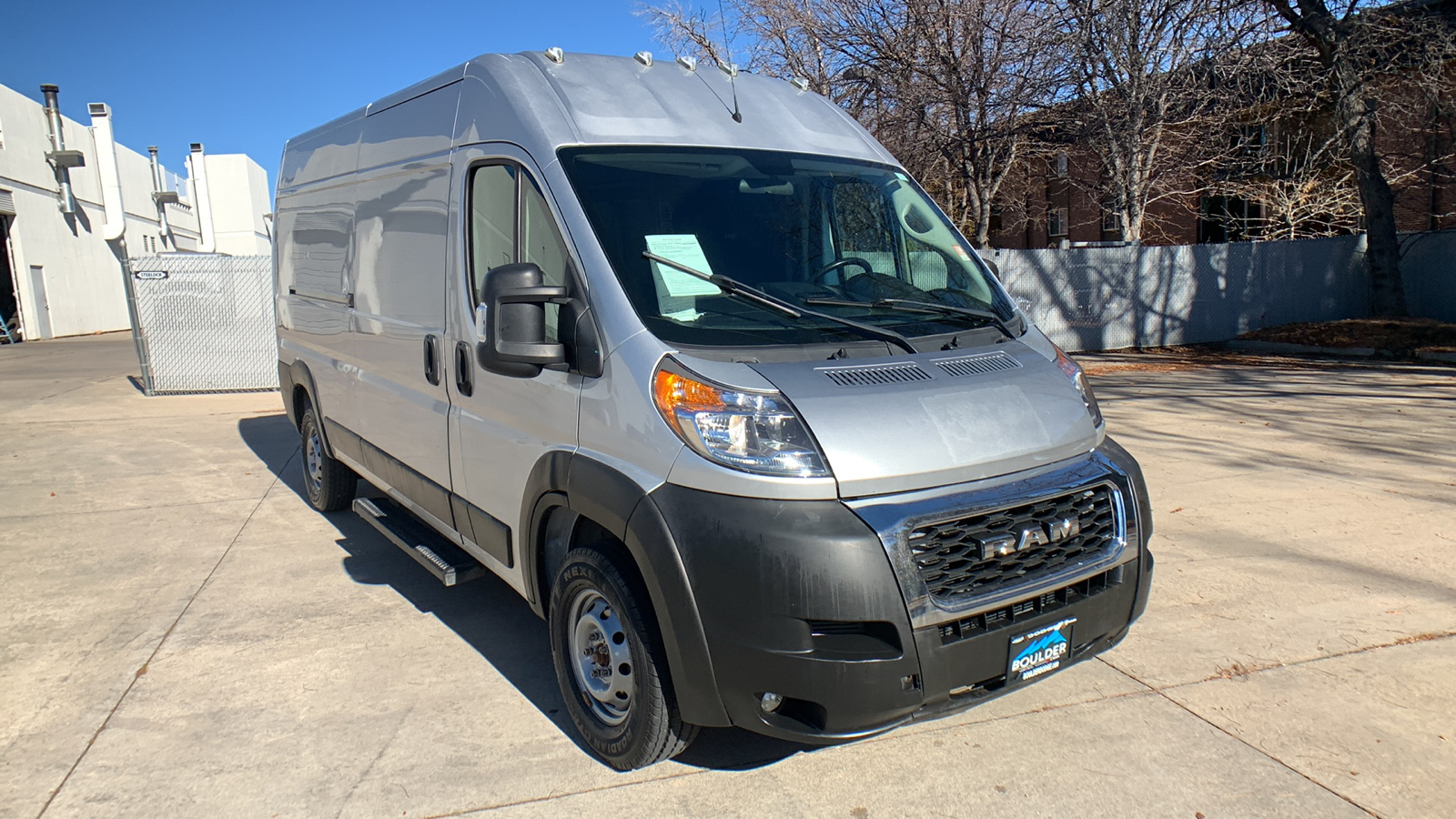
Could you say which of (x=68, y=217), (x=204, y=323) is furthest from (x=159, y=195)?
(x=204, y=323)

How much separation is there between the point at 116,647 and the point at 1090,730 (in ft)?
13.9

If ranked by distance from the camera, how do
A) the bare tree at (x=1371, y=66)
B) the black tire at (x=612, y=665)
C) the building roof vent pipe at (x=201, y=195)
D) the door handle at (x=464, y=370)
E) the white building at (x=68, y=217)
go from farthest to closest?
1. the building roof vent pipe at (x=201, y=195)
2. the white building at (x=68, y=217)
3. the bare tree at (x=1371, y=66)
4. the door handle at (x=464, y=370)
5. the black tire at (x=612, y=665)

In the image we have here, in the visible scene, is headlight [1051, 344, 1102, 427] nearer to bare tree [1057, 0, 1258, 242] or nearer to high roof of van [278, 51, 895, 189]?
high roof of van [278, 51, 895, 189]

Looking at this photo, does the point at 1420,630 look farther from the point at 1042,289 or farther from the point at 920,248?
the point at 1042,289

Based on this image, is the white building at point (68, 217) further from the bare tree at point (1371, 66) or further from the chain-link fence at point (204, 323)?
the bare tree at point (1371, 66)

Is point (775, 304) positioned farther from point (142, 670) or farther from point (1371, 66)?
point (1371, 66)

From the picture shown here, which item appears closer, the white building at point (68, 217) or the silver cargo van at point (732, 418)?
the silver cargo van at point (732, 418)

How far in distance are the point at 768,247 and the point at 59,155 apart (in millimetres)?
33067

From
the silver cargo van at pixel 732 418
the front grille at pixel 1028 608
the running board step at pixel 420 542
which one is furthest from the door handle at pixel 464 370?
the front grille at pixel 1028 608

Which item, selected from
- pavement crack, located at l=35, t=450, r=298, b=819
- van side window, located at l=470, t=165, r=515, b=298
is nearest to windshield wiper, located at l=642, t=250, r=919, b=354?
van side window, located at l=470, t=165, r=515, b=298

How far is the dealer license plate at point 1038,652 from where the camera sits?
2988mm

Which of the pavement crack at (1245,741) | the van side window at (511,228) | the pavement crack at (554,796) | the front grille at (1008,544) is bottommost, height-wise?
the pavement crack at (1245,741)

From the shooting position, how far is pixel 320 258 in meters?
6.16

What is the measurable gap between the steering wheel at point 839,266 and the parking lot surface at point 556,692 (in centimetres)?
168
